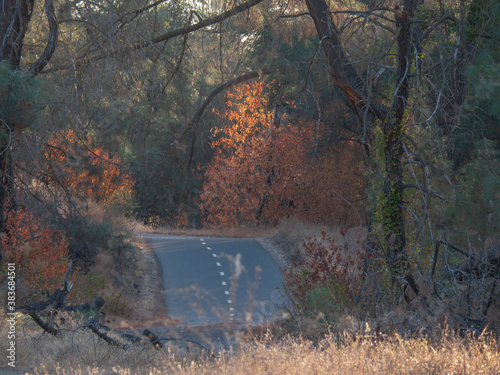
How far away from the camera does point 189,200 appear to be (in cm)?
3528

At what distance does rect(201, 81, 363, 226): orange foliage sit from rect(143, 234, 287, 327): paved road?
416cm

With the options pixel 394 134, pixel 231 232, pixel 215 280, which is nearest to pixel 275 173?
pixel 231 232

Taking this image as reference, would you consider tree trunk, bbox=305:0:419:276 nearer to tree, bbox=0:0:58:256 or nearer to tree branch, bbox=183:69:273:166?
tree branch, bbox=183:69:273:166

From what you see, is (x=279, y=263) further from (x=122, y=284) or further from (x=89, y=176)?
(x=89, y=176)

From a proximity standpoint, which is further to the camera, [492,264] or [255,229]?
[255,229]

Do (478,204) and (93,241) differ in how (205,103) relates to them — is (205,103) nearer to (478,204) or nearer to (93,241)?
(93,241)

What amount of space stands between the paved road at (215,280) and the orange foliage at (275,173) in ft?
13.6

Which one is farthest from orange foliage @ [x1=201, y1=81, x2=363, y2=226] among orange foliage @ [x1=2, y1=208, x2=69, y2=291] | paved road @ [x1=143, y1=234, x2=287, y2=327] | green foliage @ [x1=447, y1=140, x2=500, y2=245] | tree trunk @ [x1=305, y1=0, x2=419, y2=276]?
orange foliage @ [x1=2, y1=208, x2=69, y2=291]

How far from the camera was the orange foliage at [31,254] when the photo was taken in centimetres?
957

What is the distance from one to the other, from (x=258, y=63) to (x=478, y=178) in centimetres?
1085

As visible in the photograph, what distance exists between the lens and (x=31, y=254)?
980cm

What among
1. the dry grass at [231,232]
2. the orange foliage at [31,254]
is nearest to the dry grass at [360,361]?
the orange foliage at [31,254]

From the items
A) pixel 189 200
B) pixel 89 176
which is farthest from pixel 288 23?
pixel 189 200

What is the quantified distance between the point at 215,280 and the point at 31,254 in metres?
5.06
